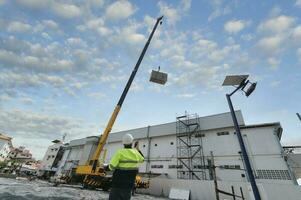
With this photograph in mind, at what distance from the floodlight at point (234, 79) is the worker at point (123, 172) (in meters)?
7.05

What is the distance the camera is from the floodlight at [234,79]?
8.33m

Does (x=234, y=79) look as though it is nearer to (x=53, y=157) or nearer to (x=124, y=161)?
(x=124, y=161)

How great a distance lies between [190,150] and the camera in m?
20.6

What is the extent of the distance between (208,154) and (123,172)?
60.2 ft

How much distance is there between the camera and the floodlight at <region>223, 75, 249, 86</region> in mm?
8330

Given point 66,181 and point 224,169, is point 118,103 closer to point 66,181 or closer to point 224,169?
point 66,181

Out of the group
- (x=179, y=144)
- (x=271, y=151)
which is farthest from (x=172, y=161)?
(x=271, y=151)

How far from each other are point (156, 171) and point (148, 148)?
3.41 metres

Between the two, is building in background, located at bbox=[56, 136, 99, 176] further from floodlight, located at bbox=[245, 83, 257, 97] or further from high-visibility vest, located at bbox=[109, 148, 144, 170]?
high-visibility vest, located at bbox=[109, 148, 144, 170]

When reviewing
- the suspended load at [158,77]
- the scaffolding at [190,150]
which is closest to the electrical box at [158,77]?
the suspended load at [158,77]

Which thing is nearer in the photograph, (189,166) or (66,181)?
(66,181)

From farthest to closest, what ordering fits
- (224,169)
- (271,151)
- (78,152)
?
1. (78,152)
2. (224,169)
3. (271,151)

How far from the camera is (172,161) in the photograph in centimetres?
2144

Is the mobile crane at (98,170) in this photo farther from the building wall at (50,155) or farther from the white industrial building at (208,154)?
the building wall at (50,155)
